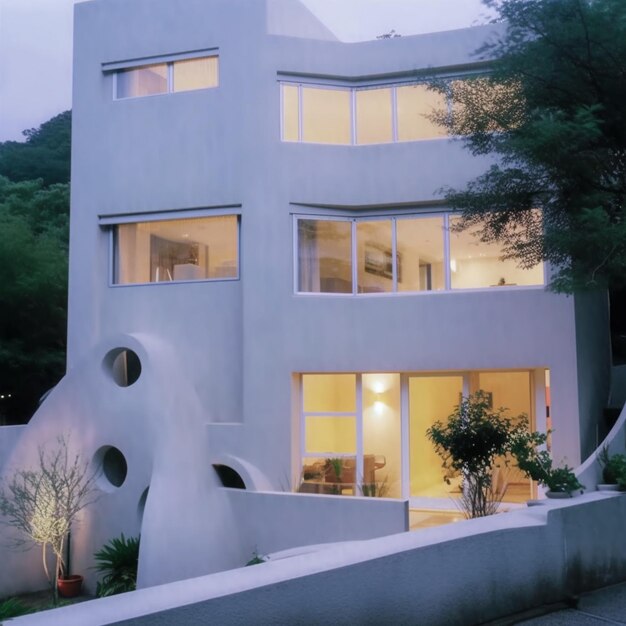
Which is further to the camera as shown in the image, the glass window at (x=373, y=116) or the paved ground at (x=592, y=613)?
the glass window at (x=373, y=116)

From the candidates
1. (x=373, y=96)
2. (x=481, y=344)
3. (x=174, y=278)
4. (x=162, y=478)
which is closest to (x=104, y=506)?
(x=162, y=478)

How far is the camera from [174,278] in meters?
16.4

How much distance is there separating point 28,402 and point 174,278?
36.2 feet

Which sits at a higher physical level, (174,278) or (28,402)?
(174,278)

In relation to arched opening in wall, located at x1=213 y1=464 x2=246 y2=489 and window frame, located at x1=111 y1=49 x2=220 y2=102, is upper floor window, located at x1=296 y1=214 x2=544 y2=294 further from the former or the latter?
window frame, located at x1=111 y1=49 x2=220 y2=102

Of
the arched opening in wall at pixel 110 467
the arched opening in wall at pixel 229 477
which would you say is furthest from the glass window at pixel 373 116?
the arched opening in wall at pixel 110 467

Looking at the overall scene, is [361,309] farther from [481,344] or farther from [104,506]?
[104,506]

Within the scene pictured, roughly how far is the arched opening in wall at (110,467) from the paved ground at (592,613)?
10623 millimetres

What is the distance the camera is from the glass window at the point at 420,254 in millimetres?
15305

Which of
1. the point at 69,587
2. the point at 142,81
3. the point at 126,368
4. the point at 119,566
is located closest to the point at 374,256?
the point at 126,368

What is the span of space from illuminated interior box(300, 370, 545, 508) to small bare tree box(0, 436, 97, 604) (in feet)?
13.5

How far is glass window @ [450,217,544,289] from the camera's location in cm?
1469

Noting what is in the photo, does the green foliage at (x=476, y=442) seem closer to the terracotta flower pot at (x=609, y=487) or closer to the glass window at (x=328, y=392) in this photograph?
the terracotta flower pot at (x=609, y=487)

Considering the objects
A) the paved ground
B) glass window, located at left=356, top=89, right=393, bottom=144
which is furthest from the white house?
the paved ground
